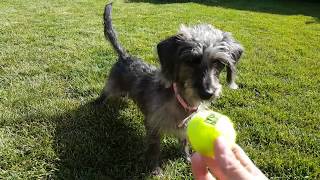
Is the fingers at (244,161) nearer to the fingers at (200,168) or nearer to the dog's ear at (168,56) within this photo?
the fingers at (200,168)

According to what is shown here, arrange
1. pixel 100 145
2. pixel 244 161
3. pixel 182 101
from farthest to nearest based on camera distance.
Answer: pixel 100 145 → pixel 182 101 → pixel 244 161

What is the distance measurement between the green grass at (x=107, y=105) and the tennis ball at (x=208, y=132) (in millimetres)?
2106

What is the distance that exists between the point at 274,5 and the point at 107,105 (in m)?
13.3

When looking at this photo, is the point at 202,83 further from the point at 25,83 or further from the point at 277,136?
the point at 25,83

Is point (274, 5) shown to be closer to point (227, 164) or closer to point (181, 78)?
point (181, 78)

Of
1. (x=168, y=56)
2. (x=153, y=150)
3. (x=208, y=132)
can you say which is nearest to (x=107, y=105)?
(x=153, y=150)

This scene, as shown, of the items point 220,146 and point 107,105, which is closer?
point 220,146

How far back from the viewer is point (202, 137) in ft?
6.45

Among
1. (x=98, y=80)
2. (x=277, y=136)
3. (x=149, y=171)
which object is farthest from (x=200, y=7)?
(x=149, y=171)

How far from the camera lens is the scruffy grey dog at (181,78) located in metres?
3.61

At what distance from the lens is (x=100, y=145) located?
14.8 ft

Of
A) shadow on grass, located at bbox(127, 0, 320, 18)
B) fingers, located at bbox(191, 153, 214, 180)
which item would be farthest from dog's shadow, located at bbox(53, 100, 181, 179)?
shadow on grass, located at bbox(127, 0, 320, 18)

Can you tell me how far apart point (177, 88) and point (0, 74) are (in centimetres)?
356

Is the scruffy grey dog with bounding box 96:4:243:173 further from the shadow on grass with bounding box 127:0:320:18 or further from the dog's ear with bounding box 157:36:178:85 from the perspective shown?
the shadow on grass with bounding box 127:0:320:18
